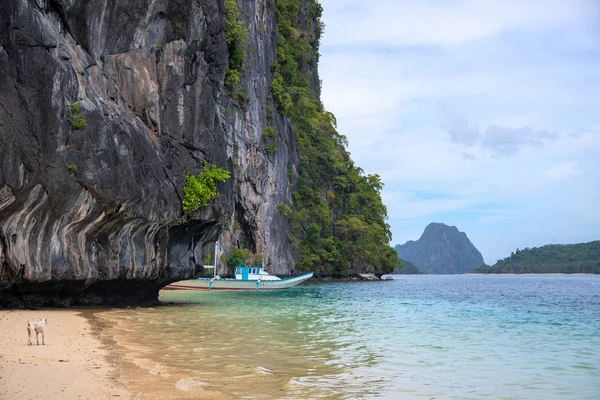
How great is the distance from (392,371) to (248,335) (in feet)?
16.7

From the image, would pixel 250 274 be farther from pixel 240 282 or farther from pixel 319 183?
pixel 319 183

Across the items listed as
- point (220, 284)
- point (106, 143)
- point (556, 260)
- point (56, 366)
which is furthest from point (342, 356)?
point (556, 260)

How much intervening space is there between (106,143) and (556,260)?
147m

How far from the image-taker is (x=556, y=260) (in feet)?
486

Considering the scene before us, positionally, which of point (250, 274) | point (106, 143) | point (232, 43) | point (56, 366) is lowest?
point (56, 366)

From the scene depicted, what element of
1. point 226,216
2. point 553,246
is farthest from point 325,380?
point 553,246

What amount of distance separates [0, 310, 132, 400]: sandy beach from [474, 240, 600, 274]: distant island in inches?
5561

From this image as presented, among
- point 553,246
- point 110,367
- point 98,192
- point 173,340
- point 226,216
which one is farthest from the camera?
point 553,246

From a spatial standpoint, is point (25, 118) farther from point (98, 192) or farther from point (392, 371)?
point (392, 371)

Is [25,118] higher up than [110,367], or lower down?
higher up

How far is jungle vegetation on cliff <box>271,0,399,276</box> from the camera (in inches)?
2223

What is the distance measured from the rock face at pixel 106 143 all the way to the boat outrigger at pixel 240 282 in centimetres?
1289

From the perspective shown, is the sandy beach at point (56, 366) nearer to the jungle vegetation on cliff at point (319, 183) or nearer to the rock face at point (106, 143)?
the rock face at point (106, 143)

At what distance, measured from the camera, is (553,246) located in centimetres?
15525
